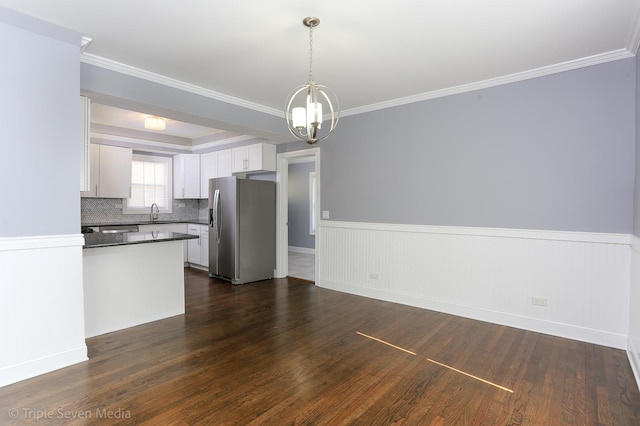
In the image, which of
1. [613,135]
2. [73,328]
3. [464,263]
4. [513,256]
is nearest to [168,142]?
[73,328]

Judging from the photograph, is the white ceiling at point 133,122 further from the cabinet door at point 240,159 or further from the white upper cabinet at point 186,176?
the cabinet door at point 240,159

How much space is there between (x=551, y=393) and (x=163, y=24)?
376cm

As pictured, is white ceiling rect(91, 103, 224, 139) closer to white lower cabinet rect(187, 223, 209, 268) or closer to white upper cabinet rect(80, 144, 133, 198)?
white upper cabinet rect(80, 144, 133, 198)

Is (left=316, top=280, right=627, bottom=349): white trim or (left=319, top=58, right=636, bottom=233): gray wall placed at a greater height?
(left=319, top=58, right=636, bottom=233): gray wall

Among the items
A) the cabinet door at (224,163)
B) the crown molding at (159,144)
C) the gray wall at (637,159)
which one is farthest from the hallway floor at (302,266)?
the gray wall at (637,159)

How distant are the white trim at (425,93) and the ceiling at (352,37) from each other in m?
0.02

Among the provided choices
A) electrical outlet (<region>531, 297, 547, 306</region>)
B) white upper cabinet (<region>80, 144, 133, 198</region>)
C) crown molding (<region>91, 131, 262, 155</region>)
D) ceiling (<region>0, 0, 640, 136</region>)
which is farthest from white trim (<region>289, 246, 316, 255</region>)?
electrical outlet (<region>531, 297, 547, 306</region>)

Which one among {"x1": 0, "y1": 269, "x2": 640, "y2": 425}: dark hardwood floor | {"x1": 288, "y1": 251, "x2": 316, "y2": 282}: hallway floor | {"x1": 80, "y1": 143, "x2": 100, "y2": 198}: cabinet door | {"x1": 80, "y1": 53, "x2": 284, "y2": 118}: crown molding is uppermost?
{"x1": 80, "y1": 53, "x2": 284, "y2": 118}: crown molding

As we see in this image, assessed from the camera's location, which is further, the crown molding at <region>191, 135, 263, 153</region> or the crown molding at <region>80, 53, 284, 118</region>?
the crown molding at <region>191, 135, 263, 153</region>

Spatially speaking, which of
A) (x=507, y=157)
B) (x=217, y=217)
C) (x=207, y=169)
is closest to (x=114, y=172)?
(x=207, y=169)

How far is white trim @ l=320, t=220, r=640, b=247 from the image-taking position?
9.73ft

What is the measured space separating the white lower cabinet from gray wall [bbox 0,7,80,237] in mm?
3447

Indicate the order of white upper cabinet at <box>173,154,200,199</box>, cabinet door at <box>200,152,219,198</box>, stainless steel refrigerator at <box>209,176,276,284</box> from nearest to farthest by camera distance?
stainless steel refrigerator at <box>209,176,276,284</box> < cabinet door at <box>200,152,219,198</box> < white upper cabinet at <box>173,154,200,199</box>

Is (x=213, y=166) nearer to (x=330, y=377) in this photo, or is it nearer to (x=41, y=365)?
(x=41, y=365)
